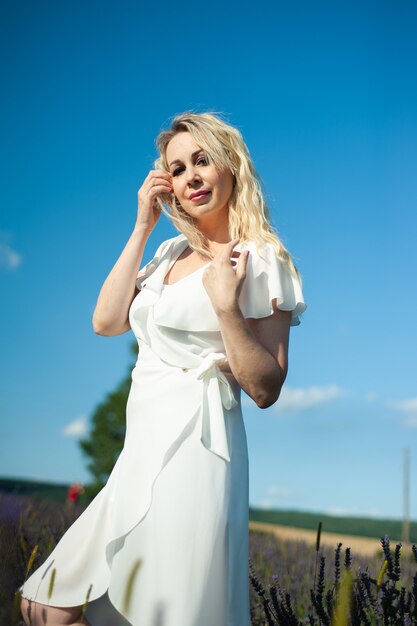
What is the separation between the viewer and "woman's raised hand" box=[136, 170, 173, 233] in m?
2.63

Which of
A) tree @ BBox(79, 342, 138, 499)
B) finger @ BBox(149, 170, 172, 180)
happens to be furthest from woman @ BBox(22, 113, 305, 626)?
tree @ BBox(79, 342, 138, 499)

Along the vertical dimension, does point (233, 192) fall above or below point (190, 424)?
above

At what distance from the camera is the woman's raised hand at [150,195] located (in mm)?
2629

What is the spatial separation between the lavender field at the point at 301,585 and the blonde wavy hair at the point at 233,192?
107cm

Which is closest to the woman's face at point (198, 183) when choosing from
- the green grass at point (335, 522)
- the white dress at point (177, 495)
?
the white dress at point (177, 495)

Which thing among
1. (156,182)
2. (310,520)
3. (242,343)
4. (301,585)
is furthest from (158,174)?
(310,520)

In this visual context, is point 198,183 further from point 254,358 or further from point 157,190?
point 254,358

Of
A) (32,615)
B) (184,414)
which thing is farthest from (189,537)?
(32,615)

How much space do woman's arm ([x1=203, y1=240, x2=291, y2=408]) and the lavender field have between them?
0.50 m

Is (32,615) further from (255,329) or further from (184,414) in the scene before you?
(255,329)

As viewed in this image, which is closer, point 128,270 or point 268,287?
point 268,287

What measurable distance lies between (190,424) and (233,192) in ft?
3.14

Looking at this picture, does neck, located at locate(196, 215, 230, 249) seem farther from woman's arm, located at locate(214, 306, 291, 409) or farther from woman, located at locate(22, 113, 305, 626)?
woman's arm, located at locate(214, 306, 291, 409)

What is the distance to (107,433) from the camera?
71.1 ft
